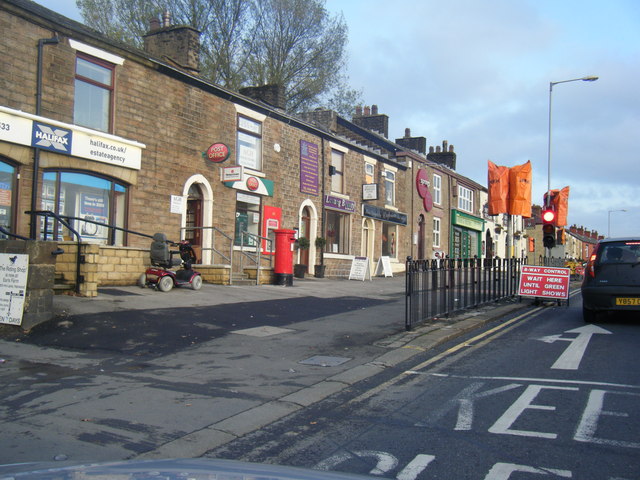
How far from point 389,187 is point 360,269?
289 inches

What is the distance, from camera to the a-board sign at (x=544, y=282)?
49.0ft

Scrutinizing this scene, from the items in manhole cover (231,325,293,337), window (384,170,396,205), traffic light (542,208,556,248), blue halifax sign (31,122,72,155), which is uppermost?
window (384,170,396,205)

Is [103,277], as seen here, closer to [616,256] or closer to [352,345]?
[352,345]

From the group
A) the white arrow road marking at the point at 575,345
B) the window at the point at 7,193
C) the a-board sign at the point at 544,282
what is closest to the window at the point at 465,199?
the a-board sign at the point at 544,282

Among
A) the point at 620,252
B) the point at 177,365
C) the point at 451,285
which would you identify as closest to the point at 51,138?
the point at 177,365

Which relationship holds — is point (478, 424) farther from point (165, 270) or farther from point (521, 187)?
point (521, 187)

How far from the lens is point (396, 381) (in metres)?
6.62

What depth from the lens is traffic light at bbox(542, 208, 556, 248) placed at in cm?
1580

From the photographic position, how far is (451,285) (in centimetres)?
1161

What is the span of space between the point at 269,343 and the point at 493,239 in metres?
39.9

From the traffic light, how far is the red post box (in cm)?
719

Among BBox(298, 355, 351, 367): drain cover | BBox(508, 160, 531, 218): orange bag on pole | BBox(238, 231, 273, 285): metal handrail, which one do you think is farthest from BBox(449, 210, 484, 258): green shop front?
BBox(298, 355, 351, 367): drain cover

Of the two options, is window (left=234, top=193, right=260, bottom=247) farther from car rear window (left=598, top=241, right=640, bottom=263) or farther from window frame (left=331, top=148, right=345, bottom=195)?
car rear window (left=598, top=241, right=640, bottom=263)

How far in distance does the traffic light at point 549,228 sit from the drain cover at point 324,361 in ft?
33.0
